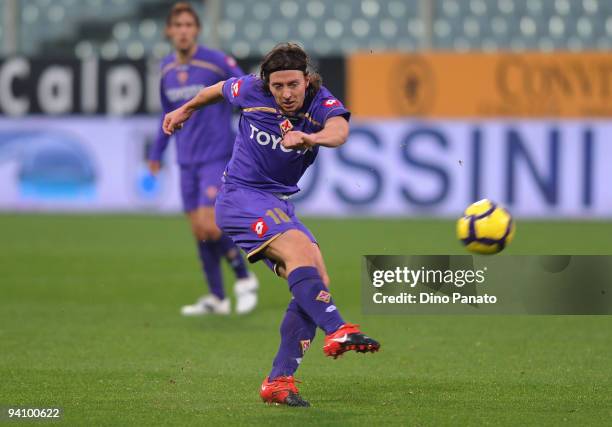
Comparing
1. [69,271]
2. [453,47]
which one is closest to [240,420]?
[69,271]

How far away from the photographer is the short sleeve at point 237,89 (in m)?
5.92

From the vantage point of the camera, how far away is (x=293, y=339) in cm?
584

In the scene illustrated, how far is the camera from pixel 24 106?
17.2 metres

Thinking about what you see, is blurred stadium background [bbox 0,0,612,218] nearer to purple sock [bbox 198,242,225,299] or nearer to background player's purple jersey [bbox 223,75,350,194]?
purple sock [bbox 198,242,225,299]

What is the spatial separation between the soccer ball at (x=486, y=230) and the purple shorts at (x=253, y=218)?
813 millimetres

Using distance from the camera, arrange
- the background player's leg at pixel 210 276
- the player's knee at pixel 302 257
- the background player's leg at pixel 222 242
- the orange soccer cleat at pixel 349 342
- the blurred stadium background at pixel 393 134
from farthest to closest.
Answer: the blurred stadium background at pixel 393 134 → the background player's leg at pixel 210 276 → the background player's leg at pixel 222 242 → the player's knee at pixel 302 257 → the orange soccer cleat at pixel 349 342

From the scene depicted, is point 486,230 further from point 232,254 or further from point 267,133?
point 232,254

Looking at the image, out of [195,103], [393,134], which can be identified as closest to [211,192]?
[195,103]

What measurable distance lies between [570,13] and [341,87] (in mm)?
4922

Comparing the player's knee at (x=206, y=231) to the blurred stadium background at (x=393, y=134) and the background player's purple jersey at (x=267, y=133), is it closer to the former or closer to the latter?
the background player's purple jersey at (x=267, y=133)

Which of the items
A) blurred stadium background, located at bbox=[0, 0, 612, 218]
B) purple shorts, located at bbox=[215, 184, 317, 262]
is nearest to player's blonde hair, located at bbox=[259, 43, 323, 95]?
purple shorts, located at bbox=[215, 184, 317, 262]

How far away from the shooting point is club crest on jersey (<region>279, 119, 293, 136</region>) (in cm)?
576

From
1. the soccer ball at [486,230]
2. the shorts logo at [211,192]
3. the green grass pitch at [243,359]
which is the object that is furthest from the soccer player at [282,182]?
the shorts logo at [211,192]

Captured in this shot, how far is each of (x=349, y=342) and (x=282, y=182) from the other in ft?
3.72
